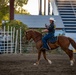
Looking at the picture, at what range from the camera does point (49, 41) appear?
50.5 feet

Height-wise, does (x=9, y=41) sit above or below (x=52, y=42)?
below

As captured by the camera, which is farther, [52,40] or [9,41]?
[9,41]

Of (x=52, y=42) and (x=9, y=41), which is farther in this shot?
(x=9, y=41)

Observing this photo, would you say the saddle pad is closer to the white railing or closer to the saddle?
Result: the saddle

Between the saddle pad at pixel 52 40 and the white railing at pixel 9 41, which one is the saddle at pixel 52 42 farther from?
the white railing at pixel 9 41

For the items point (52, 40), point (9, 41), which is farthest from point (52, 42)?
point (9, 41)

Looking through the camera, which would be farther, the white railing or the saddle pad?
the white railing

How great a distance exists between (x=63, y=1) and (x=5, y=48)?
56.9 feet

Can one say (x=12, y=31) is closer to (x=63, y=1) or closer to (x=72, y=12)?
(x=72, y=12)

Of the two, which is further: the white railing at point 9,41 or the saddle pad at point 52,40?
the white railing at point 9,41

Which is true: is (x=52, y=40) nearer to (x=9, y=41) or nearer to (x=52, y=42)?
(x=52, y=42)

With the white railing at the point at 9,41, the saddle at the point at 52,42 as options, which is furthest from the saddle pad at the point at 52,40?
the white railing at the point at 9,41

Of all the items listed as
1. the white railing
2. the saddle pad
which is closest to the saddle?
the saddle pad

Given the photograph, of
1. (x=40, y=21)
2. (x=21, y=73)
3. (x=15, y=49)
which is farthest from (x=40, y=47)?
(x=40, y=21)
